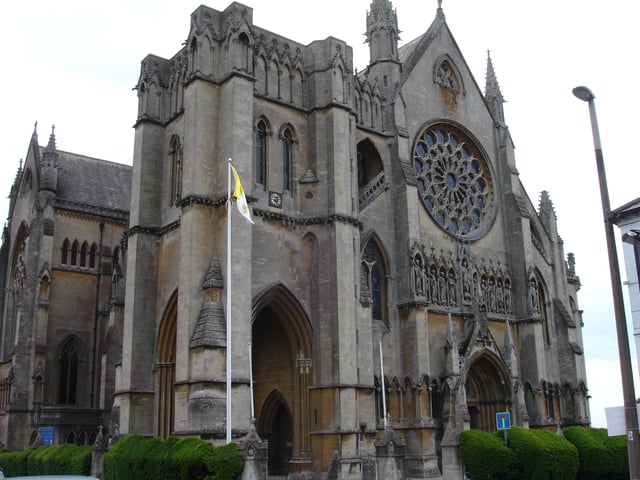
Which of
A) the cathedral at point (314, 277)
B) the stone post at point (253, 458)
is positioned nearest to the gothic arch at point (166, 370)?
the cathedral at point (314, 277)

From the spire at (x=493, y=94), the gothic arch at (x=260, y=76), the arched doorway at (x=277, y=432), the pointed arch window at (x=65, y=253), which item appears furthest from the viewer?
the pointed arch window at (x=65, y=253)

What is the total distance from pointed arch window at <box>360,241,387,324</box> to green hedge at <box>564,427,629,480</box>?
1039 centimetres

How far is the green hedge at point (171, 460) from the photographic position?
2312cm

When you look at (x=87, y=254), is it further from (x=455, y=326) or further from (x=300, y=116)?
(x=455, y=326)

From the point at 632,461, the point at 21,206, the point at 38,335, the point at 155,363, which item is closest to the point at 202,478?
the point at 155,363

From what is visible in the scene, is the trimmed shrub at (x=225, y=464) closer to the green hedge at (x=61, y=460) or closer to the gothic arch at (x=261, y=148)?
the green hedge at (x=61, y=460)

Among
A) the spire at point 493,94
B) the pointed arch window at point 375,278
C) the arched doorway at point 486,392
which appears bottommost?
the arched doorway at point 486,392

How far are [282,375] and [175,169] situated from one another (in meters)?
10.7

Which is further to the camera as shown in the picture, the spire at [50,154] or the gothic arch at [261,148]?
the spire at [50,154]

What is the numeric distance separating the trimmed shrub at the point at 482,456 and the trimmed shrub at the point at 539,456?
85cm

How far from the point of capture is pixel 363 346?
1275 inches

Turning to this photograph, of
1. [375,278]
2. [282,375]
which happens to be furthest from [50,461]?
[375,278]

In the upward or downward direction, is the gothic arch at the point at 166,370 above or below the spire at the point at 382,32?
below

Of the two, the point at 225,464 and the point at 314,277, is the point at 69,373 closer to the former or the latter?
the point at 314,277
